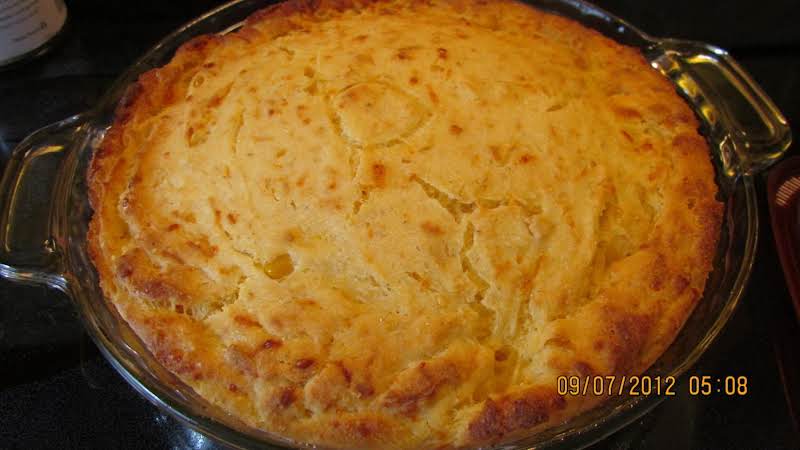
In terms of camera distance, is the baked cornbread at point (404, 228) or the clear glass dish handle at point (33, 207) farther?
the clear glass dish handle at point (33, 207)

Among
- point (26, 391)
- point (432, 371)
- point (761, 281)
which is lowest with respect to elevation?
point (26, 391)

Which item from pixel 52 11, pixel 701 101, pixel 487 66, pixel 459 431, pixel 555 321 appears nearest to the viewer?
pixel 459 431

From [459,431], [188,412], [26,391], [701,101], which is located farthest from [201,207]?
[701,101]

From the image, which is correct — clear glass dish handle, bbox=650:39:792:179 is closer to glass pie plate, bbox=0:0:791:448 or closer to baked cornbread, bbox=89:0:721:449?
glass pie plate, bbox=0:0:791:448

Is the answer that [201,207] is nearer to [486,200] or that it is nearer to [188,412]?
[188,412]

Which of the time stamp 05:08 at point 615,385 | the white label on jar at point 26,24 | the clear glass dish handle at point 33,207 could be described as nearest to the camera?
the time stamp 05:08 at point 615,385

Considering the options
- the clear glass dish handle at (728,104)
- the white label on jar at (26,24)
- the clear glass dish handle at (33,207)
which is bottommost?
the clear glass dish handle at (33,207)

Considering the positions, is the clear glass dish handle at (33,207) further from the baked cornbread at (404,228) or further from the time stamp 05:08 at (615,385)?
the time stamp 05:08 at (615,385)

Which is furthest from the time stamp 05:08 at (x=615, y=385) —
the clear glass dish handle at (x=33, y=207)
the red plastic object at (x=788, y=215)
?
the clear glass dish handle at (x=33, y=207)

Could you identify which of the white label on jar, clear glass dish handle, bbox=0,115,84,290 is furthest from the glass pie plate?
the white label on jar
